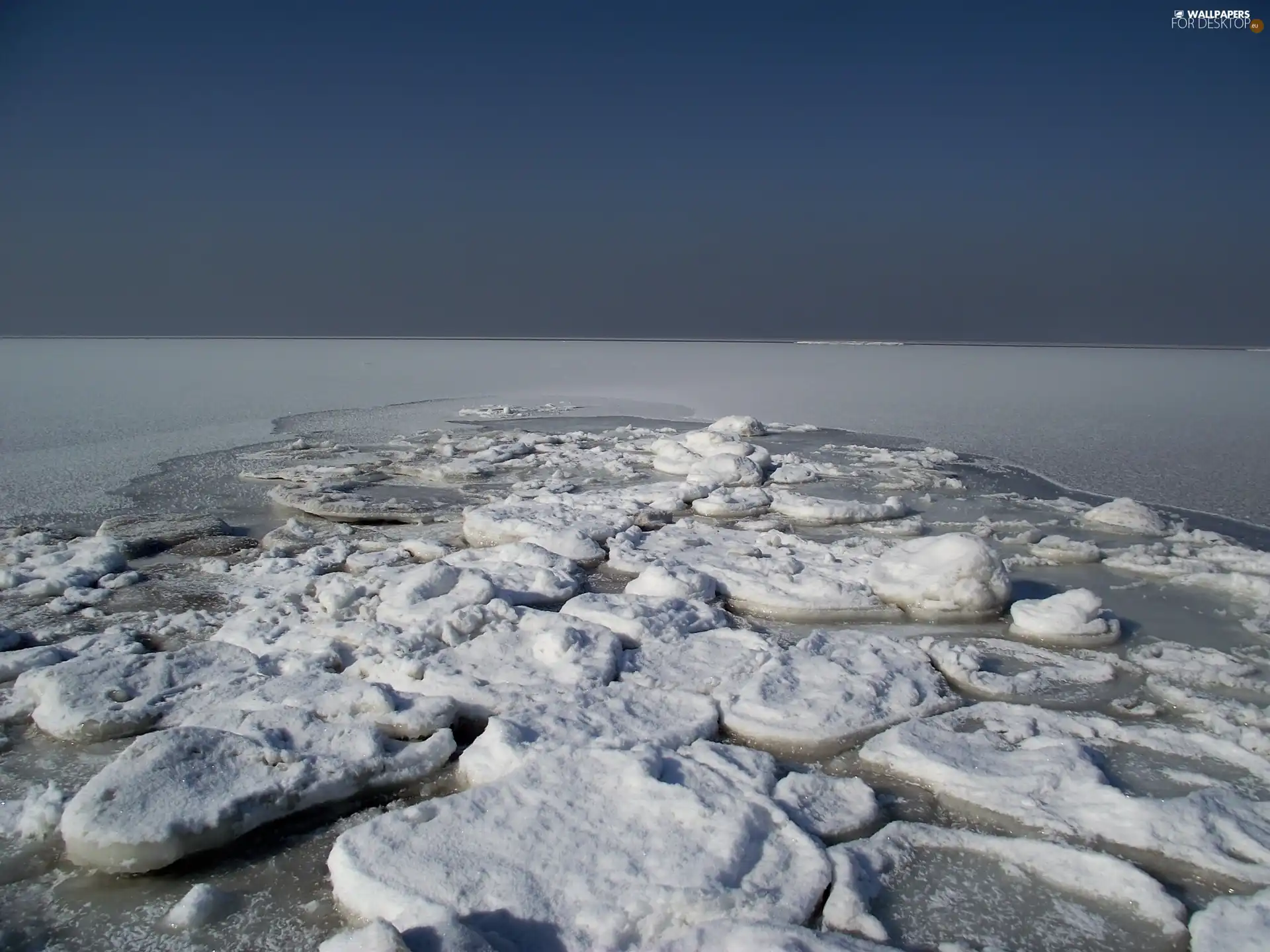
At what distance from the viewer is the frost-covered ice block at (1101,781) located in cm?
193

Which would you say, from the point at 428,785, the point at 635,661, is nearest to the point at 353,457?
the point at 635,661

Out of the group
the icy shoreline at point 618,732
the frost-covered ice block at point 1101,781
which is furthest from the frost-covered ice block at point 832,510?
the frost-covered ice block at point 1101,781

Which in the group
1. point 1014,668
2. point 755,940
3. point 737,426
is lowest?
point 1014,668

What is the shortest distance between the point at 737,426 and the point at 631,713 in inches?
231

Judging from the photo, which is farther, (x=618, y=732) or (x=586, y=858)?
(x=618, y=732)

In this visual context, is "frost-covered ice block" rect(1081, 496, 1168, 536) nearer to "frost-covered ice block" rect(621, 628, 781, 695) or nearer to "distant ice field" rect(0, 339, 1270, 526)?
"distant ice field" rect(0, 339, 1270, 526)

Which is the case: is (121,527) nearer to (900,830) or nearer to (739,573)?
(739,573)

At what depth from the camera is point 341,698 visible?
→ 8.00 ft

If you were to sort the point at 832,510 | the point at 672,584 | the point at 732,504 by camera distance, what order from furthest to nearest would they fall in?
the point at 732,504 → the point at 832,510 → the point at 672,584

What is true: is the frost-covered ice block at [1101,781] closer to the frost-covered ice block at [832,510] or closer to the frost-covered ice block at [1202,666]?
the frost-covered ice block at [1202,666]

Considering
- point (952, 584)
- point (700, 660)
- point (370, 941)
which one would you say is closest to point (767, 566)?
point (952, 584)

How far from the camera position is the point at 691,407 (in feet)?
37.8

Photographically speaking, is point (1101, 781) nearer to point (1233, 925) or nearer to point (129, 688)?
point (1233, 925)

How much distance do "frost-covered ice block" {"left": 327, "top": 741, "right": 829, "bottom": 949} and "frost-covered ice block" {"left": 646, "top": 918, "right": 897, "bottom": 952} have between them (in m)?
0.04
